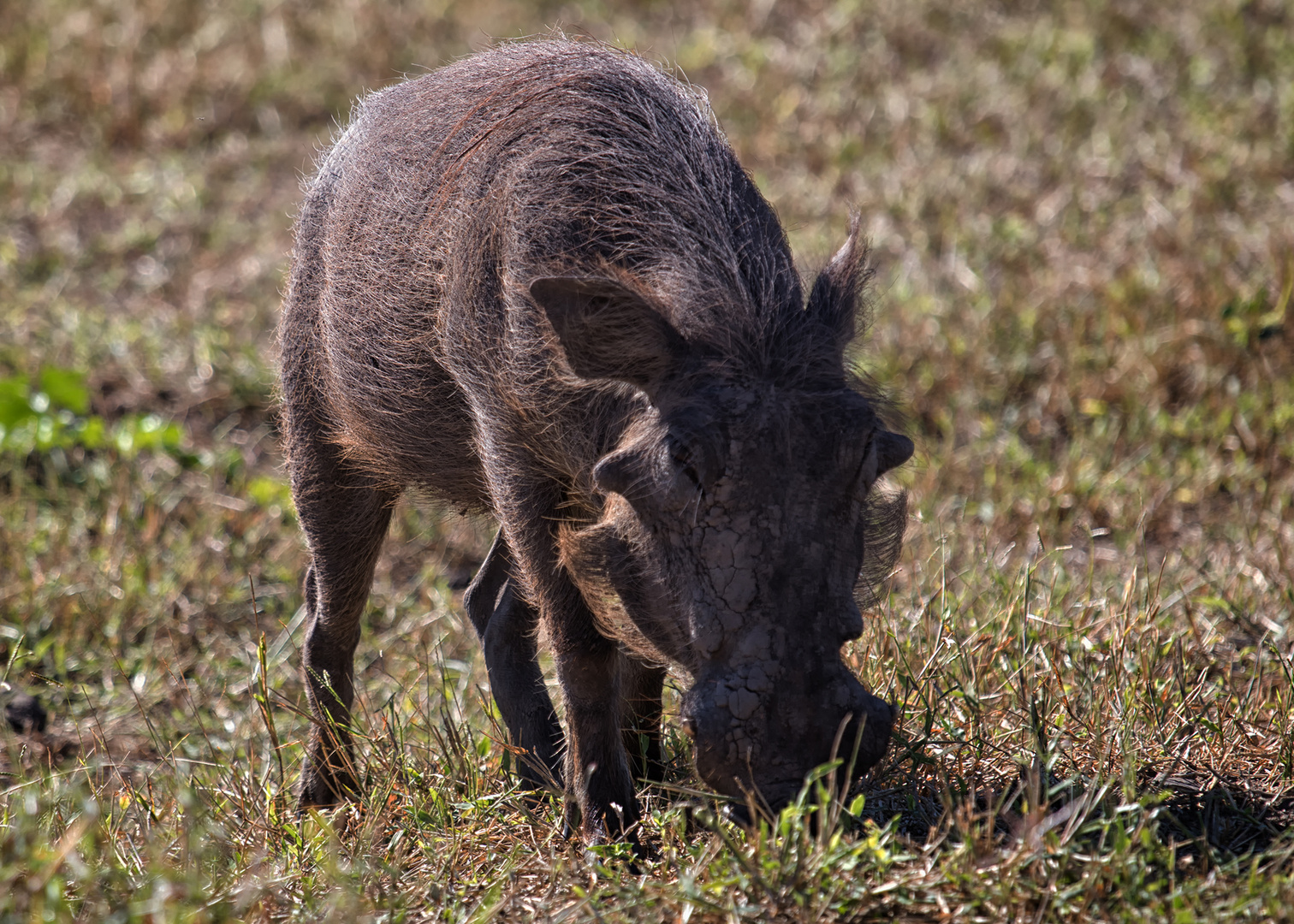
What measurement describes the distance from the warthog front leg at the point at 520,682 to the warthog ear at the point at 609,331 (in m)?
0.92

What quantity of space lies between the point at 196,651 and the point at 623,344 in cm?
242

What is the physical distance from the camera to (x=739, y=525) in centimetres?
233

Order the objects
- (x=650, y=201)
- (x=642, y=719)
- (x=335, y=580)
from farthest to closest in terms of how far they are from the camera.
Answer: (x=335, y=580) → (x=642, y=719) → (x=650, y=201)

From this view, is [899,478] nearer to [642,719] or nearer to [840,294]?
[642,719]

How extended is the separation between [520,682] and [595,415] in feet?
3.09

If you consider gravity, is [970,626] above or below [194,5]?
below

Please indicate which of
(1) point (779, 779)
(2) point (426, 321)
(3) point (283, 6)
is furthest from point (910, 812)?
(3) point (283, 6)

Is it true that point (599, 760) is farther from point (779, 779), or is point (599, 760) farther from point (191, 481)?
point (191, 481)

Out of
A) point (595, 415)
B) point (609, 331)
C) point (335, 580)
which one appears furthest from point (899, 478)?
point (609, 331)

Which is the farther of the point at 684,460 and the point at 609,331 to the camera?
the point at 609,331

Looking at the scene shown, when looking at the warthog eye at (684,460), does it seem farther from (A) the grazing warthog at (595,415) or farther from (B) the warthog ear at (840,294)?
(B) the warthog ear at (840,294)

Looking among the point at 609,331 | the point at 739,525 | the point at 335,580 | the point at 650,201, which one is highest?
the point at 650,201

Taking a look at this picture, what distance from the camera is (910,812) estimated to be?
2.73 metres

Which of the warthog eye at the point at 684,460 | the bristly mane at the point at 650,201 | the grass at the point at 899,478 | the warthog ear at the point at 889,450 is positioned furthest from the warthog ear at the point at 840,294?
the grass at the point at 899,478
